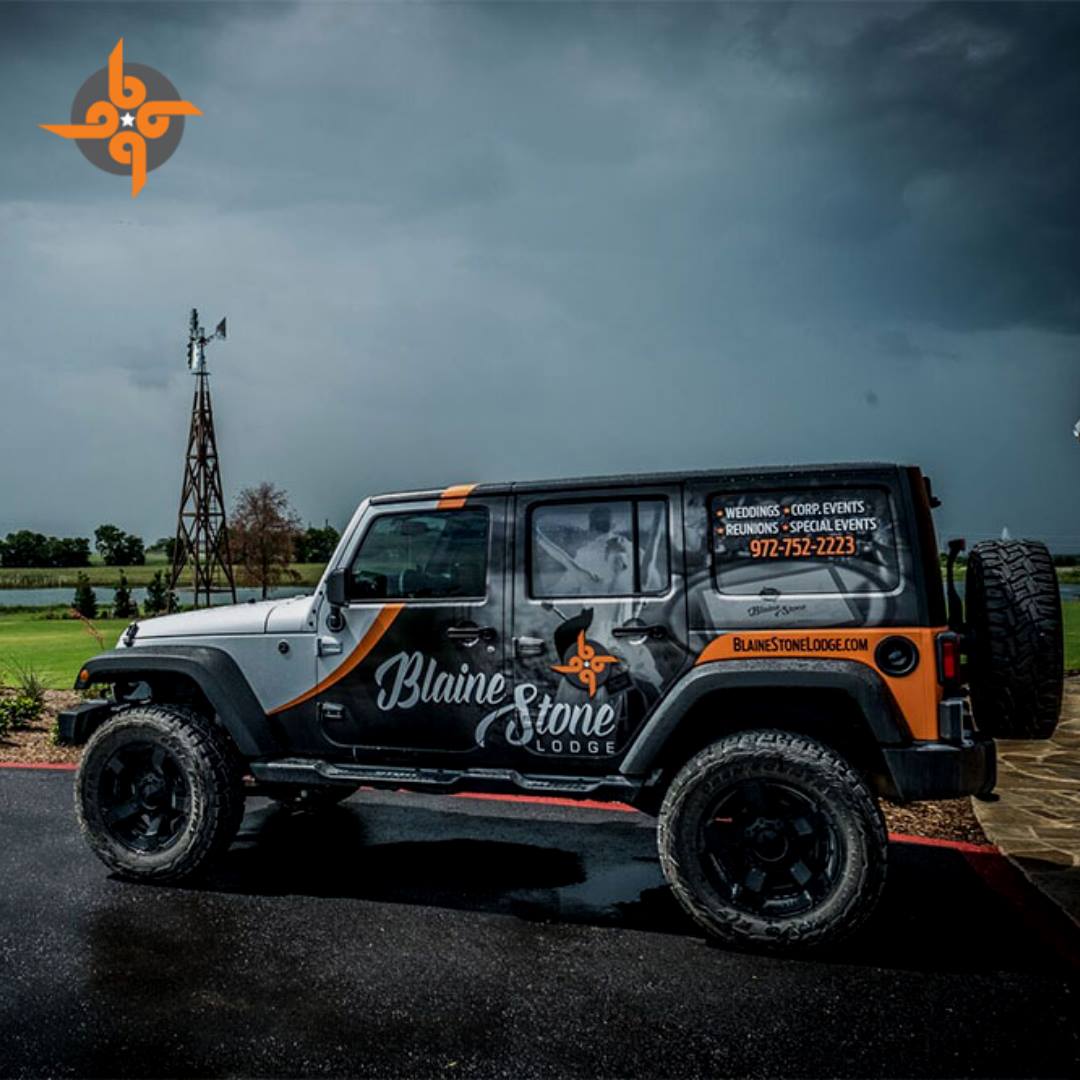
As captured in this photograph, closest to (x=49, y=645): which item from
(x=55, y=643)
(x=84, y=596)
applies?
(x=55, y=643)

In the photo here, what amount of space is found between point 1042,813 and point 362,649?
4764 millimetres

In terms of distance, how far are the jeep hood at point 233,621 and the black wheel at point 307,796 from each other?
126cm

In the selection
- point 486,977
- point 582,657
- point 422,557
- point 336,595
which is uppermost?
point 422,557

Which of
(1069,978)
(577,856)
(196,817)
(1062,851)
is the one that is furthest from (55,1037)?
(1062,851)

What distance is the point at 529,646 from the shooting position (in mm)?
4758

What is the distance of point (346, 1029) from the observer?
3.59m

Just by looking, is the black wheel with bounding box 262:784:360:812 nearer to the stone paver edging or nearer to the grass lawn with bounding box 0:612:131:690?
the stone paver edging

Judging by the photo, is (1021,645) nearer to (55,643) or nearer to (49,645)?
(49,645)

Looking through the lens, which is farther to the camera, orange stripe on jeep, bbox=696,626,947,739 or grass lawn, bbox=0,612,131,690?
grass lawn, bbox=0,612,131,690

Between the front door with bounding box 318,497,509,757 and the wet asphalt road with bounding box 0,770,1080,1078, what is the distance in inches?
35.8

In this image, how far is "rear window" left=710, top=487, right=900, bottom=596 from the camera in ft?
14.3

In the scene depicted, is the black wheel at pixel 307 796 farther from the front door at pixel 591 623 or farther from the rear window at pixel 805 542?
the rear window at pixel 805 542

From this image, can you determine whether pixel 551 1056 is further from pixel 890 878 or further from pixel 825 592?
pixel 890 878

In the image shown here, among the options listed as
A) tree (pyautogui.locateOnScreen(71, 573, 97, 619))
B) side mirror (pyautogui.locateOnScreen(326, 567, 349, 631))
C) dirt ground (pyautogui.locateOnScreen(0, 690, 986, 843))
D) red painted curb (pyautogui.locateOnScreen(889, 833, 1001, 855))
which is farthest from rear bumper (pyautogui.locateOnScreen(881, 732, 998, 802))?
tree (pyautogui.locateOnScreen(71, 573, 97, 619))
